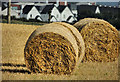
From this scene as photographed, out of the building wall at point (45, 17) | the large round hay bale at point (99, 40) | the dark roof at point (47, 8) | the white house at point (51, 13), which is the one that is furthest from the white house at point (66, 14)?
the large round hay bale at point (99, 40)

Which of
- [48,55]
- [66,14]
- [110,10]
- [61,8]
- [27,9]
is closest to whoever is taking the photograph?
[48,55]

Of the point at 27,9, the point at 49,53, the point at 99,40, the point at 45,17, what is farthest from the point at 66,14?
the point at 49,53

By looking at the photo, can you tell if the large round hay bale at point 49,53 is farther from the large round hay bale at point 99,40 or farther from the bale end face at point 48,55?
the large round hay bale at point 99,40

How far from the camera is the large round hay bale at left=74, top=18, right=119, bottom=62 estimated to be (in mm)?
13828

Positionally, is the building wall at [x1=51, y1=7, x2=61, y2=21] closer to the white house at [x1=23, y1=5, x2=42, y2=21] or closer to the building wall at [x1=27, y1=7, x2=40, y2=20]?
the white house at [x1=23, y1=5, x2=42, y2=21]

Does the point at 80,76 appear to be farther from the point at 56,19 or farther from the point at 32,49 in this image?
the point at 56,19

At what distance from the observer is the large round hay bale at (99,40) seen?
13828mm

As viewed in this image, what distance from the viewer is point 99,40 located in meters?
14.2

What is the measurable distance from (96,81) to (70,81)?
2.78 ft

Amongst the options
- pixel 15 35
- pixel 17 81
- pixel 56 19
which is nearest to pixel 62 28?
pixel 17 81

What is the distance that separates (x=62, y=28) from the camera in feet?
36.8

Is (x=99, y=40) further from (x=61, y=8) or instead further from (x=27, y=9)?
(x=61, y=8)

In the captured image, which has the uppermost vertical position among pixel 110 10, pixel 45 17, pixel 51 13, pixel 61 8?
pixel 110 10

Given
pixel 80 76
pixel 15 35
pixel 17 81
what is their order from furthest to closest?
pixel 15 35 → pixel 80 76 → pixel 17 81
